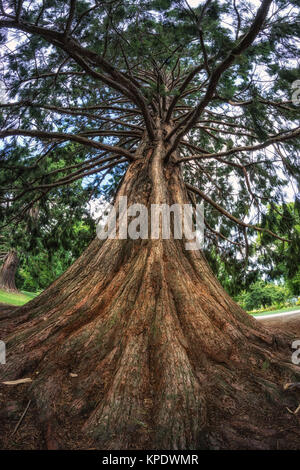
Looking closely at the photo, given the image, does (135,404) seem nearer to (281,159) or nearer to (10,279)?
(281,159)

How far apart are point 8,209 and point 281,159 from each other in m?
4.33

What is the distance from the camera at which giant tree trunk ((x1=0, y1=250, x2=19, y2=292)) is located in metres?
11.4

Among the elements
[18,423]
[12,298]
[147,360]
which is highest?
[147,360]

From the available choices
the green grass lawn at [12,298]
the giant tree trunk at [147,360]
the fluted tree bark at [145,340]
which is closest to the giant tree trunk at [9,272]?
the green grass lawn at [12,298]

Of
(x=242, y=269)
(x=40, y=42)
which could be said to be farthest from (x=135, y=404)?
(x=242, y=269)

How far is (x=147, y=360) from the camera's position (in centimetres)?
192

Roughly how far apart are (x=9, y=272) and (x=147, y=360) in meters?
11.5

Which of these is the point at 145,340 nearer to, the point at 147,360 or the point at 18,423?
the point at 147,360

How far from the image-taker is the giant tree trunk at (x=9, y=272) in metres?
11.4

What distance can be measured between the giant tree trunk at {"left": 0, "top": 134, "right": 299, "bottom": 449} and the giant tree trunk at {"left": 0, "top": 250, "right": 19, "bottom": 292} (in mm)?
9711

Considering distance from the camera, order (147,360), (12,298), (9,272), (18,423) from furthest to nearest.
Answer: (9,272) < (12,298) < (147,360) < (18,423)

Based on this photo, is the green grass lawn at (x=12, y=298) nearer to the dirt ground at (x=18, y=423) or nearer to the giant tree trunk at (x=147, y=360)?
the giant tree trunk at (x=147, y=360)

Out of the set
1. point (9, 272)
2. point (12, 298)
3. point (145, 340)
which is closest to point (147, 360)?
point (145, 340)
